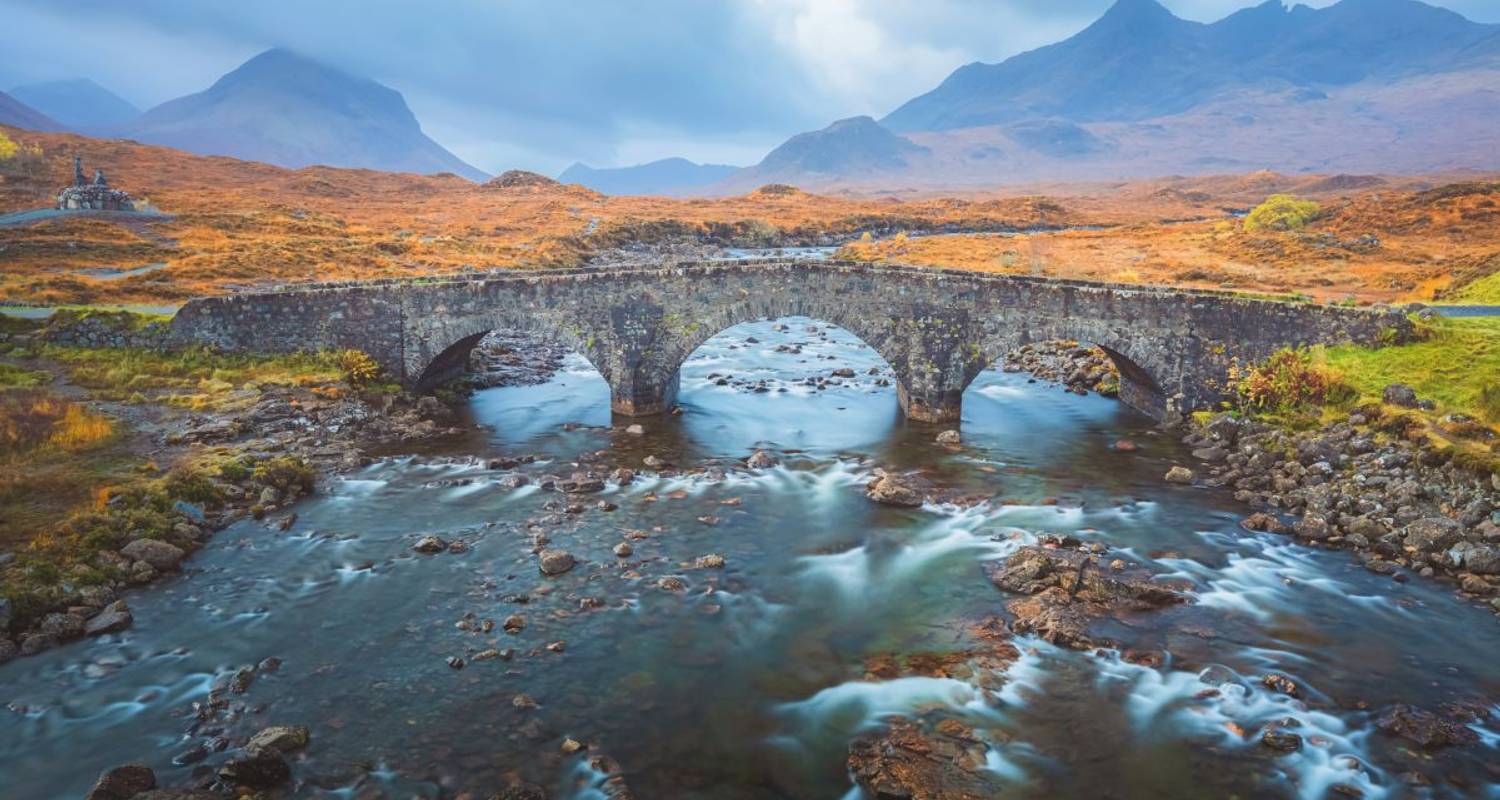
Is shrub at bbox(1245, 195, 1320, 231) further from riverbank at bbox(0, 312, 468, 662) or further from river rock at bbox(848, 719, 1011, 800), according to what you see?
river rock at bbox(848, 719, 1011, 800)

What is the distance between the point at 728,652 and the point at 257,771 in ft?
21.2

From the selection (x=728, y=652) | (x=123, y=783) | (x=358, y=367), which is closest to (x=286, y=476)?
(x=358, y=367)

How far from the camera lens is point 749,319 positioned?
2577cm

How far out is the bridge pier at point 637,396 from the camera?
25875 millimetres

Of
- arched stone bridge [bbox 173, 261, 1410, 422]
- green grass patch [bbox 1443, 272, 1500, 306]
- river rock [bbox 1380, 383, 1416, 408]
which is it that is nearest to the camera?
river rock [bbox 1380, 383, 1416, 408]

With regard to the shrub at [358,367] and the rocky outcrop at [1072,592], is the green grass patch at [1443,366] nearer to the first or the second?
the rocky outcrop at [1072,592]

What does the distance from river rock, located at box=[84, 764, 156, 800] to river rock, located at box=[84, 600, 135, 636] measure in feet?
13.6

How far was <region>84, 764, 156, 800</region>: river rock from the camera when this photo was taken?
374 inches

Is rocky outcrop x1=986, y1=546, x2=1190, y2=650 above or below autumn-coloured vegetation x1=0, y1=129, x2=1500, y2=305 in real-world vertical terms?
below

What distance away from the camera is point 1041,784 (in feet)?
33.3

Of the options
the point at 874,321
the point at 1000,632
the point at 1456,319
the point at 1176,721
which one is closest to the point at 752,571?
the point at 1000,632

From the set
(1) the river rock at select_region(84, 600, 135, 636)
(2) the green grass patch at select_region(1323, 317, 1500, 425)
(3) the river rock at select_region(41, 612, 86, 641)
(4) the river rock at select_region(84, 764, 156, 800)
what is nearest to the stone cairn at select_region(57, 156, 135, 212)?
(1) the river rock at select_region(84, 600, 135, 636)

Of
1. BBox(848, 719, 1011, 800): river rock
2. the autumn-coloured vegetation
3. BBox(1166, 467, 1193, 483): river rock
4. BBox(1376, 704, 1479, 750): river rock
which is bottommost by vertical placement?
BBox(848, 719, 1011, 800): river rock

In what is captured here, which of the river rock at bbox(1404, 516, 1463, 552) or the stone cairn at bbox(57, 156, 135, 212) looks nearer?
the river rock at bbox(1404, 516, 1463, 552)
